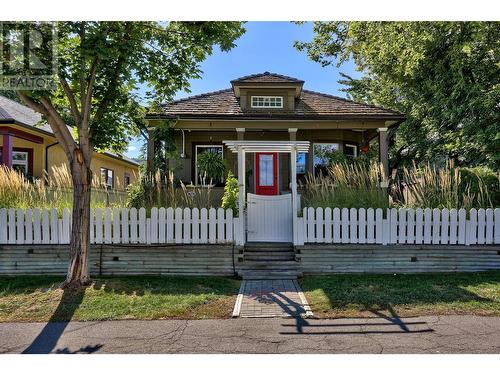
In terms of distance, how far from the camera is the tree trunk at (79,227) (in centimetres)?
645

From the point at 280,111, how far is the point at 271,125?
4.16 feet

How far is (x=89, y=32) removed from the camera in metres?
5.92

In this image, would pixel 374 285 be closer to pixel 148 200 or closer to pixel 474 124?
pixel 148 200

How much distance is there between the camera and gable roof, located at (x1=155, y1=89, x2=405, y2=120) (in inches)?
469

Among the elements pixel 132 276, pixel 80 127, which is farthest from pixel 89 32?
pixel 132 276

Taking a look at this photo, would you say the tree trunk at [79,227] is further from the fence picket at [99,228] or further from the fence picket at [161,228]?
the fence picket at [161,228]

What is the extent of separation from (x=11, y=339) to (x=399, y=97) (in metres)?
19.8

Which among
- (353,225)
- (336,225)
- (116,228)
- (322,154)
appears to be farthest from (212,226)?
(322,154)

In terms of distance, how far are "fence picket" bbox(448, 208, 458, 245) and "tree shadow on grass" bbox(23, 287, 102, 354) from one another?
276 inches

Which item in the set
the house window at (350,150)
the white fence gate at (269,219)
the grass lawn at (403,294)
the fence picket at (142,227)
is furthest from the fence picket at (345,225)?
the house window at (350,150)

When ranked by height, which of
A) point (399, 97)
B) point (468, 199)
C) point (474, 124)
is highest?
point (399, 97)

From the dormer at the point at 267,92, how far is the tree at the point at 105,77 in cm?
555

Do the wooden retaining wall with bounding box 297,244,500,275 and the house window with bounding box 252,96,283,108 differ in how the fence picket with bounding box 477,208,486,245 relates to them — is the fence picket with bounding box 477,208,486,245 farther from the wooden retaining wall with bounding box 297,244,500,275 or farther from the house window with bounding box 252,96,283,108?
the house window with bounding box 252,96,283,108

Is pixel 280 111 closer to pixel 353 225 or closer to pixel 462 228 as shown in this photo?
pixel 353 225
